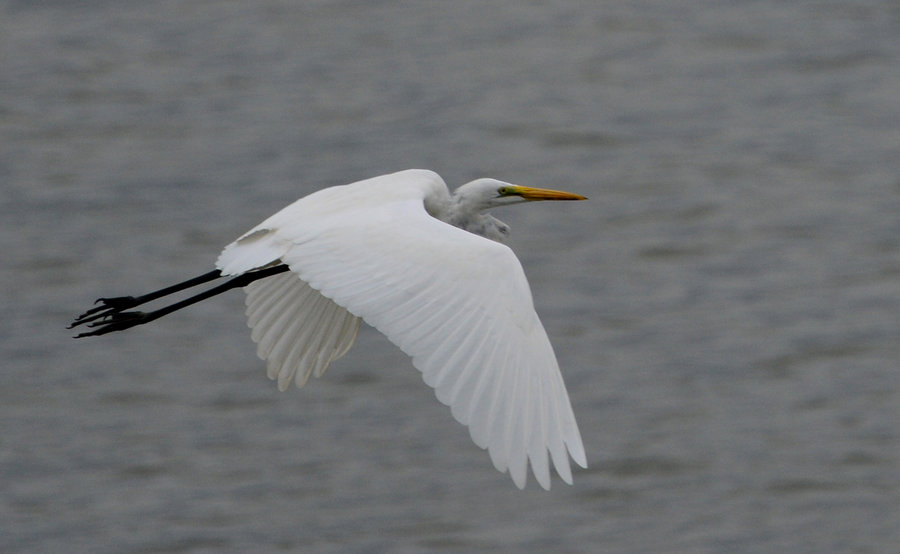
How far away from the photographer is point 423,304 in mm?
5273

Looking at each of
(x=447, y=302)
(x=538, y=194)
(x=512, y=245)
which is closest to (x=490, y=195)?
(x=538, y=194)

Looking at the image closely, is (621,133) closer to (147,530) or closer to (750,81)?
(750,81)

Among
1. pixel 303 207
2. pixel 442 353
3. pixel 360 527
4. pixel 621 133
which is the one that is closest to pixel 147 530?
pixel 360 527

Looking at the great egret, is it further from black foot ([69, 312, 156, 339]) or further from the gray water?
the gray water

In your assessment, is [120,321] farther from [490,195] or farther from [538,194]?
[538,194]

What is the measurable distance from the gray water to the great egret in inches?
97.7

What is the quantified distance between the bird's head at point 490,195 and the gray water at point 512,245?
247cm

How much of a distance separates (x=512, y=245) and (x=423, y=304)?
227 inches

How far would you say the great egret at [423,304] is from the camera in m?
4.92

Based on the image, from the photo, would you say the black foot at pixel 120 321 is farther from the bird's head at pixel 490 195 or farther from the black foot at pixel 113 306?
the bird's head at pixel 490 195

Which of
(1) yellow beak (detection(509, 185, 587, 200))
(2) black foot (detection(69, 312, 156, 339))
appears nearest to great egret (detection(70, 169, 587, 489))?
(1) yellow beak (detection(509, 185, 587, 200))

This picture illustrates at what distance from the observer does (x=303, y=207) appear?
624 centimetres

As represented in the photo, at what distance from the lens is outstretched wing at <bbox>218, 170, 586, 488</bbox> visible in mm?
4902

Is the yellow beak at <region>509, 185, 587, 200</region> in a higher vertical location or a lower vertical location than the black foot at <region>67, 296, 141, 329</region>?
higher
